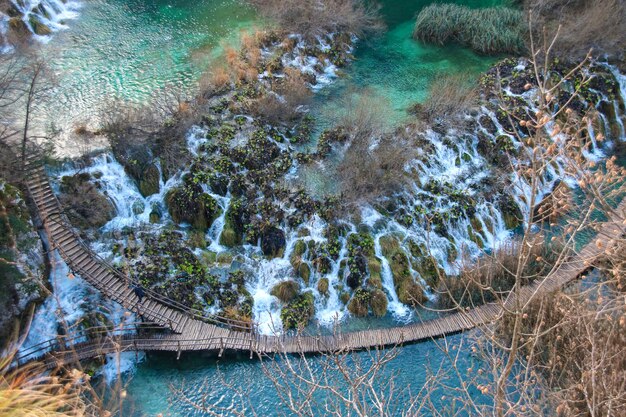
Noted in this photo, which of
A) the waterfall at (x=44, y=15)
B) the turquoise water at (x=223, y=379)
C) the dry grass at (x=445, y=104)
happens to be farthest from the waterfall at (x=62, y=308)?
the dry grass at (x=445, y=104)

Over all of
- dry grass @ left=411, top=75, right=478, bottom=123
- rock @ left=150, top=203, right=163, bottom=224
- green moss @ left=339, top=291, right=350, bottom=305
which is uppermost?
dry grass @ left=411, top=75, right=478, bottom=123

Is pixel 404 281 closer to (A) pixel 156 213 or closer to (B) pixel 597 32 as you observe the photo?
(A) pixel 156 213

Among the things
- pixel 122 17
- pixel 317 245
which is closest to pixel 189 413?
pixel 317 245

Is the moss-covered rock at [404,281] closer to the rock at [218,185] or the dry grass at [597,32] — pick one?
the rock at [218,185]

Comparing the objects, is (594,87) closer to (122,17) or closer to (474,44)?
(474,44)

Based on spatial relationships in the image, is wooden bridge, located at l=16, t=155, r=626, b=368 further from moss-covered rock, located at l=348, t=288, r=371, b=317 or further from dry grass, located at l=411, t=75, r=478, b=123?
dry grass, located at l=411, t=75, r=478, b=123

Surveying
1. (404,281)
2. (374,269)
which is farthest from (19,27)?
(404,281)

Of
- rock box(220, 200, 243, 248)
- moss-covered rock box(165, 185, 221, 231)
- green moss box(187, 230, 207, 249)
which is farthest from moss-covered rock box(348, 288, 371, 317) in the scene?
moss-covered rock box(165, 185, 221, 231)
